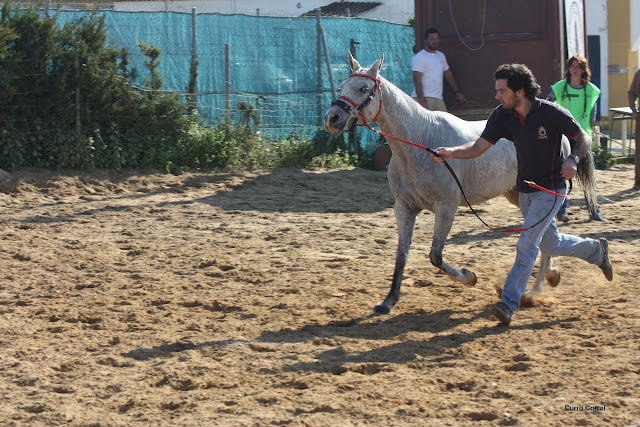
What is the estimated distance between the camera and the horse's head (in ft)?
18.8

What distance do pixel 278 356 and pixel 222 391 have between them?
664 mm

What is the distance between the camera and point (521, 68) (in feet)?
17.5

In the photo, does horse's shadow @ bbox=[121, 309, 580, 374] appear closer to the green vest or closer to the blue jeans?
the blue jeans

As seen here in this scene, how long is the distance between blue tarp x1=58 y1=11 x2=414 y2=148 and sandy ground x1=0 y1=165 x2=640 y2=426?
3.19m

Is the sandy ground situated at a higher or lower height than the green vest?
lower

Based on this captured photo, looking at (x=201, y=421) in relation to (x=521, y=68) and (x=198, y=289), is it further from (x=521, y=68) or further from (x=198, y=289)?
(x=521, y=68)

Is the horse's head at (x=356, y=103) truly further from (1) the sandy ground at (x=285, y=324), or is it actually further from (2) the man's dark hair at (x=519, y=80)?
(1) the sandy ground at (x=285, y=324)

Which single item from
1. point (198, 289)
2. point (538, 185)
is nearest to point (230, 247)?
point (198, 289)

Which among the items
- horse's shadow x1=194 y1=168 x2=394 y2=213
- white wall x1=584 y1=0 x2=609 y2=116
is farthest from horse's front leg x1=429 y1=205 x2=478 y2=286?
white wall x1=584 y1=0 x2=609 y2=116

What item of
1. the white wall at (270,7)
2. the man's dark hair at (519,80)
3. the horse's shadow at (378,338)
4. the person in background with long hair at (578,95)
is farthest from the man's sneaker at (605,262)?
the white wall at (270,7)

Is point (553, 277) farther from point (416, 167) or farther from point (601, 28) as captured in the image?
point (601, 28)

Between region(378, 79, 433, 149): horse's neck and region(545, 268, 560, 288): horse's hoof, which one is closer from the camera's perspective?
region(378, 79, 433, 149): horse's neck

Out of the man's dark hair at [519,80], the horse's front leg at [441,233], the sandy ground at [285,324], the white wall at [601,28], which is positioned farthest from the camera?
the white wall at [601,28]

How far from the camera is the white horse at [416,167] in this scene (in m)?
5.94
